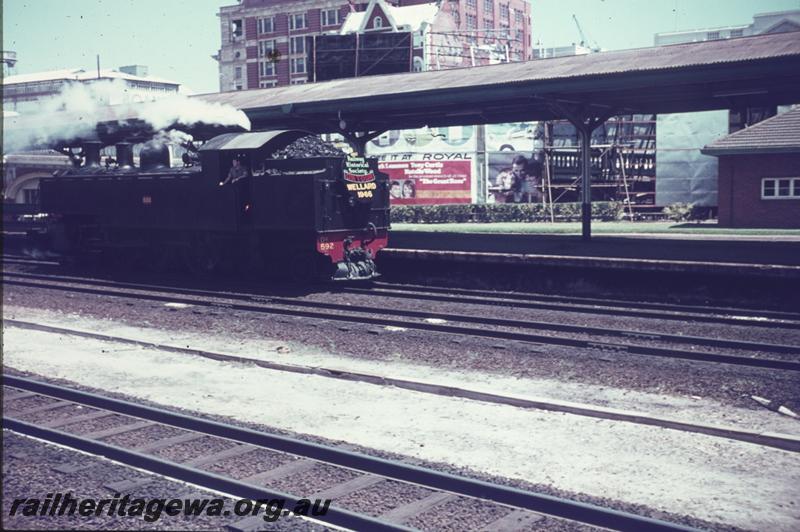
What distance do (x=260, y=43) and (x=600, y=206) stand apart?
6807 cm

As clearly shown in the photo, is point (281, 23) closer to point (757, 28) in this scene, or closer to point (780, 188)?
point (757, 28)

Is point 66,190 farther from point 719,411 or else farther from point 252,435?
point 719,411

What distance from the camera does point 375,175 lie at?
1795 centimetres

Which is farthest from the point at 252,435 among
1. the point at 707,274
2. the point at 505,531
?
the point at 707,274

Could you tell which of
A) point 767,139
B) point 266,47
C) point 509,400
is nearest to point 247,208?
point 509,400

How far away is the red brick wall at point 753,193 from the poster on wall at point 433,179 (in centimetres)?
1323

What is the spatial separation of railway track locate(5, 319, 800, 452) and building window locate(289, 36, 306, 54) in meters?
85.5

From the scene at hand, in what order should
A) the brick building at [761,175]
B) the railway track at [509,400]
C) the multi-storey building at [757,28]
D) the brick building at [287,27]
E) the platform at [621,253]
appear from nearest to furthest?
1. the railway track at [509,400]
2. the platform at [621,253]
3. the brick building at [761,175]
4. the multi-storey building at [757,28]
5. the brick building at [287,27]

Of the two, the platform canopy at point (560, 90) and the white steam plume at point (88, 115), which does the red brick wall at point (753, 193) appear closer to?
the platform canopy at point (560, 90)

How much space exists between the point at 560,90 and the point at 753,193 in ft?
52.3

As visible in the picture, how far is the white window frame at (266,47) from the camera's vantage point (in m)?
95.8

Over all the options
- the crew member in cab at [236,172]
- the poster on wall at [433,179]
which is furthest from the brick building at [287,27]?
the crew member in cab at [236,172]

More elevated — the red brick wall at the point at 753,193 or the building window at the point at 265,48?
the building window at the point at 265,48

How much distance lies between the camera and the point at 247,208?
687 inches
